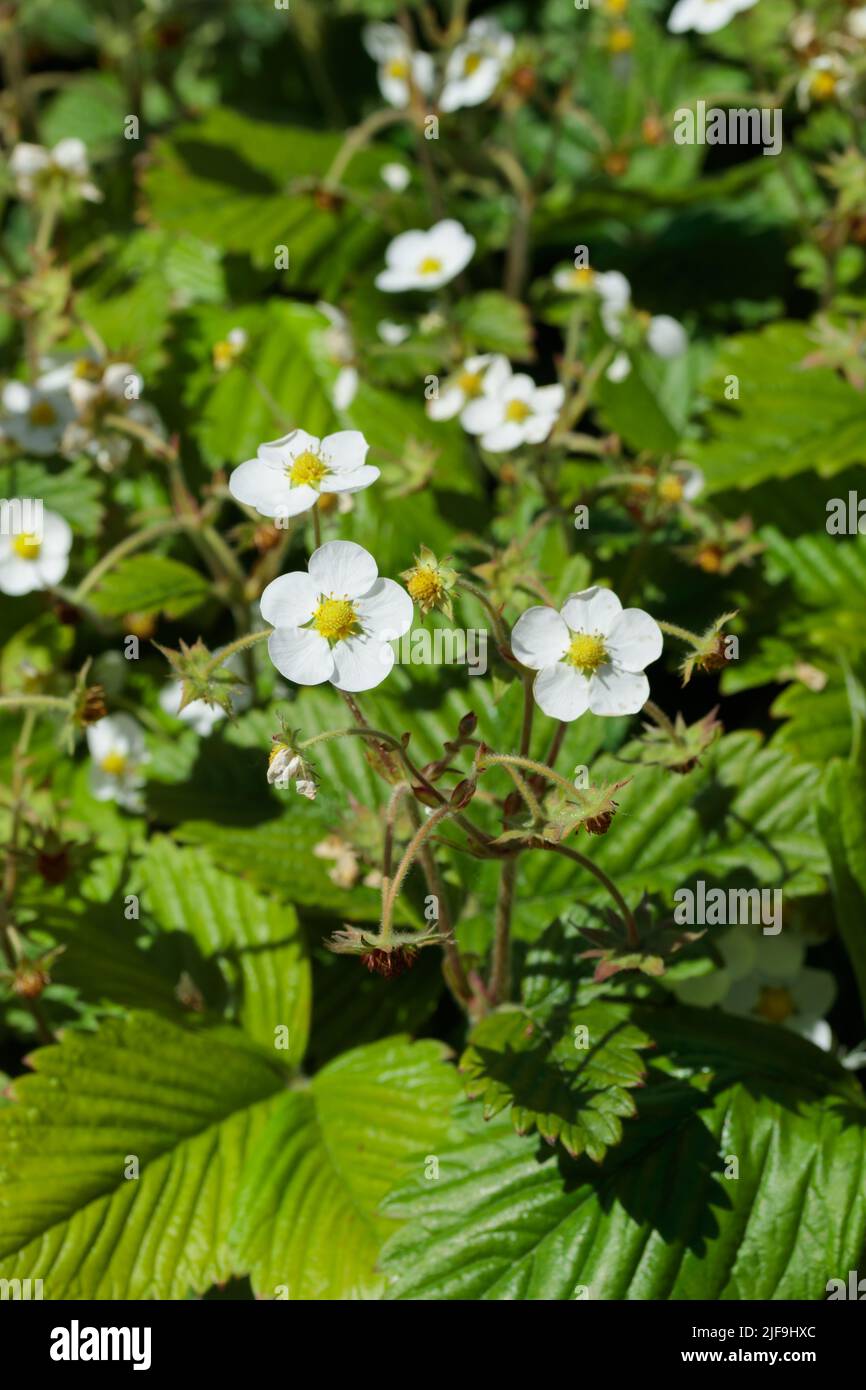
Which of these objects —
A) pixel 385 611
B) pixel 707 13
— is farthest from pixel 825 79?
pixel 385 611

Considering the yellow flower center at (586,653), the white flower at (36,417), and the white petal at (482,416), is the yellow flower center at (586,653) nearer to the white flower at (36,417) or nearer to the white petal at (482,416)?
the white petal at (482,416)

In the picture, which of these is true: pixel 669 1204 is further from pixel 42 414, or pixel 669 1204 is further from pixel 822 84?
pixel 822 84

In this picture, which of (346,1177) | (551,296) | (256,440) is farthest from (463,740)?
(551,296)

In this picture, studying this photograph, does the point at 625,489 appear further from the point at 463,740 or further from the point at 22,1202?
the point at 22,1202

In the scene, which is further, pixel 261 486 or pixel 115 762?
pixel 115 762

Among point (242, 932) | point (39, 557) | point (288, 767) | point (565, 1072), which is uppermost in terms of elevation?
point (39, 557)

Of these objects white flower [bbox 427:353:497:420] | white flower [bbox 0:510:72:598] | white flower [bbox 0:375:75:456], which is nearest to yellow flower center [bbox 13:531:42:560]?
white flower [bbox 0:510:72:598]
